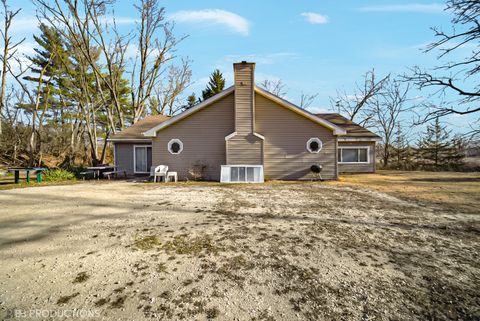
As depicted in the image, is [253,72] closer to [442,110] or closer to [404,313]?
[442,110]

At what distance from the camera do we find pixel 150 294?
2564mm

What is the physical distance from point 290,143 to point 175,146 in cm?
638

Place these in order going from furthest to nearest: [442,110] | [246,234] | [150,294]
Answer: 1. [442,110]
2. [246,234]
3. [150,294]

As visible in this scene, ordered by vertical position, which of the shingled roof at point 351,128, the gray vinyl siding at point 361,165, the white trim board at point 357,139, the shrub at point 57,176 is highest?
the shingled roof at point 351,128

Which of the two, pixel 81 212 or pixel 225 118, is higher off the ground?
pixel 225 118

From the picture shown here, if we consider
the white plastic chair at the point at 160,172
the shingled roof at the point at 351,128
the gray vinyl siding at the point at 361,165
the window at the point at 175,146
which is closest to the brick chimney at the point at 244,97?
the window at the point at 175,146

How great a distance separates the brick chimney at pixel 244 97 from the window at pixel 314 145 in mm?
3176

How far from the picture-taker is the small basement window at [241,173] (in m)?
11.7

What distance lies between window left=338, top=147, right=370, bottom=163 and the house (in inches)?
178

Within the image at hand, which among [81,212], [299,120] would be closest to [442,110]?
[299,120]

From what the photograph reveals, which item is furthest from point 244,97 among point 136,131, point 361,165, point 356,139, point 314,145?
point 361,165

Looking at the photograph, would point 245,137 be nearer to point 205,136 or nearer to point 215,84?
point 205,136

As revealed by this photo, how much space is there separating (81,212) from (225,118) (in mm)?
8307

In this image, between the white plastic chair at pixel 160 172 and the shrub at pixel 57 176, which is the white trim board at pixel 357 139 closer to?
the white plastic chair at pixel 160 172
